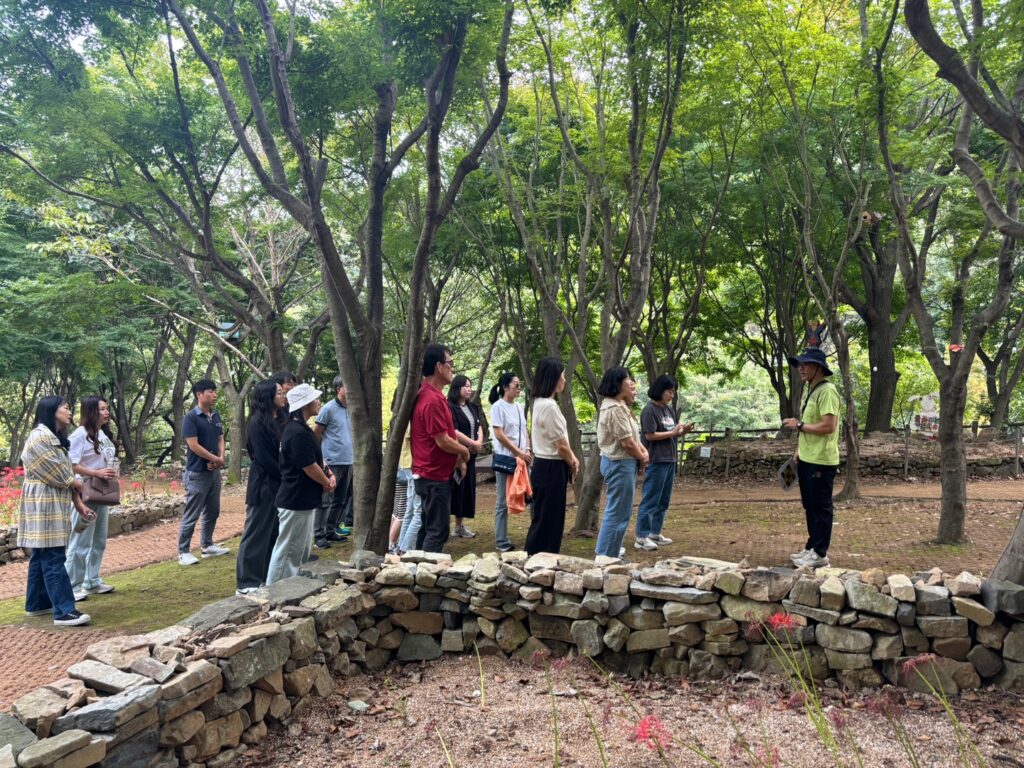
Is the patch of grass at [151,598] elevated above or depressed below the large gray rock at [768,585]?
below

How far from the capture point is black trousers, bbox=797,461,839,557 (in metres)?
5.39

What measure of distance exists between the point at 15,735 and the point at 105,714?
1.00 feet

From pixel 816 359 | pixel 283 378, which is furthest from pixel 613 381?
pixel 283 378

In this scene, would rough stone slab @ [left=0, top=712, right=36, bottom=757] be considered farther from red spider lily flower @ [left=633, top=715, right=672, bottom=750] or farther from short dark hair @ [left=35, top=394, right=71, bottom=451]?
short dark hair @ [left=35, top=394, right=71, bottom=451]

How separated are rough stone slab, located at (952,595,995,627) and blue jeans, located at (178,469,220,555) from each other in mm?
6258

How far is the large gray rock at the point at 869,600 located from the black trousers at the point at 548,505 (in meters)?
2.13

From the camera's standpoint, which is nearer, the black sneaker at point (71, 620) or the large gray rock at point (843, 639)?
the large gray rock at point (843, 639)

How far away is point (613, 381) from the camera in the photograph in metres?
5.54

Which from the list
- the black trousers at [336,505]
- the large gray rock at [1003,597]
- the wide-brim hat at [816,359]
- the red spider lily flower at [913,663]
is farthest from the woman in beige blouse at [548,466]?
the black trousers at [336,505]

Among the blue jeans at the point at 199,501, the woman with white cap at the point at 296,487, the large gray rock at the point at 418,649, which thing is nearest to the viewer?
the large gray rock at the point at 418,649

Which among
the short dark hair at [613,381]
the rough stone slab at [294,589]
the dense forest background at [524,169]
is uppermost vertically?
the dense forest background at [524,169]

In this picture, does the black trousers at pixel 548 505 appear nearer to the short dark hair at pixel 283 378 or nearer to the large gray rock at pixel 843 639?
the large gray rock at pixel 843 639

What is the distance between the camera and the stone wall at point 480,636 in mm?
3049

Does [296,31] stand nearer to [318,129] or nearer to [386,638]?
[318,129]
